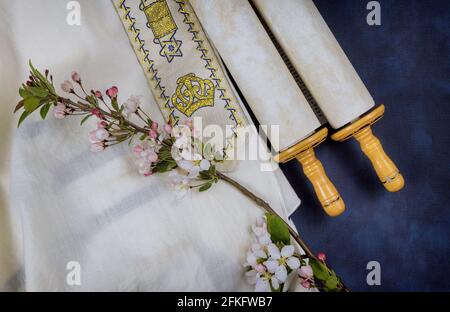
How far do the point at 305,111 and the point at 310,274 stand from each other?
0.85 feet

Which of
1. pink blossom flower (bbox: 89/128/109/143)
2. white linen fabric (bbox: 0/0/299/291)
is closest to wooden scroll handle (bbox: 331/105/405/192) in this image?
white linen fabric (bbox: 0/0/299/291)

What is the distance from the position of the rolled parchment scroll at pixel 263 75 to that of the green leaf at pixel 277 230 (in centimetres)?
11

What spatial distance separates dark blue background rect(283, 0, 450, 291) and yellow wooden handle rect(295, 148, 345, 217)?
82 millimetres

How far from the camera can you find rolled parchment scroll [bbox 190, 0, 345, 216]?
72 centimetres

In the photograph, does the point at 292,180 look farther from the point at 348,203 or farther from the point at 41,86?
the point at 41,86

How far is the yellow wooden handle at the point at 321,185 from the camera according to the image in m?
0.75

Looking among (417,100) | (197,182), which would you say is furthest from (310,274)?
(417,100)

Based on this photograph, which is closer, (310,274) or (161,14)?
(310,274)

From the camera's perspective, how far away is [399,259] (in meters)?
0.82

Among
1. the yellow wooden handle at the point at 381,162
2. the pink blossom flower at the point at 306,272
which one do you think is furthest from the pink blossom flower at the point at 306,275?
the yellow wooden handle at the point at 381,162

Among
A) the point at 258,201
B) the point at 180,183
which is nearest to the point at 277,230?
the point at 258,201

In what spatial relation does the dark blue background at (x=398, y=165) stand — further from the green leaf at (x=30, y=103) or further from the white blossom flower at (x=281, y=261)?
the green leaf at (x=30, y=103)

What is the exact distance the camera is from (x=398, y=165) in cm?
83
